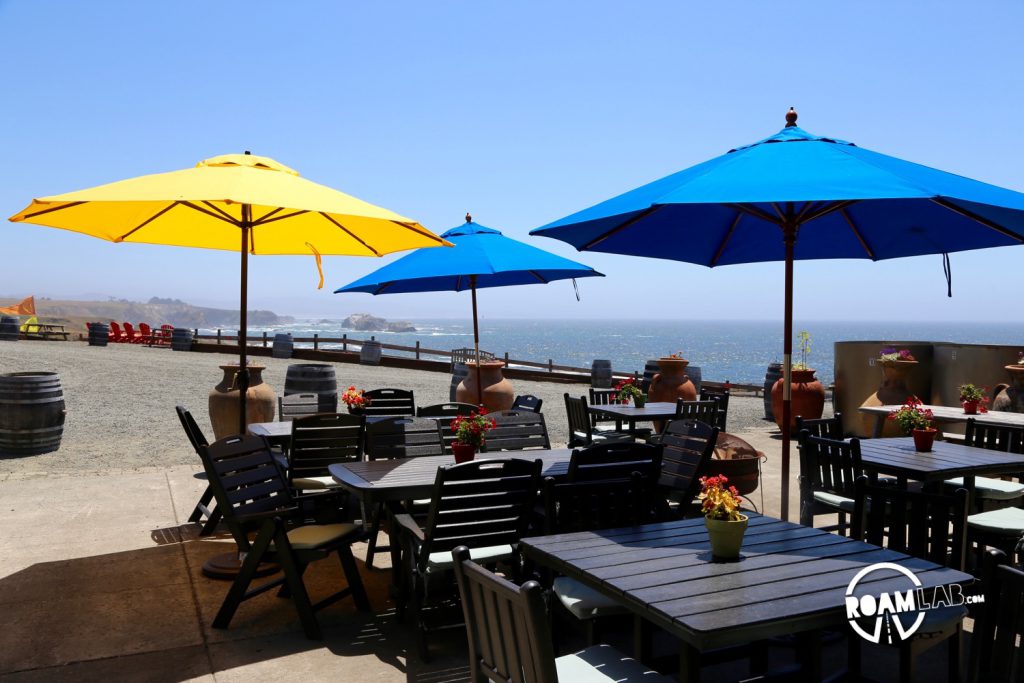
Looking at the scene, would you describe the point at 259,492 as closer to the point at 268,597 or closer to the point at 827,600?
the point at 268,597

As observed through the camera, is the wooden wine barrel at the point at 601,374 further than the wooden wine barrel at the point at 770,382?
Yes

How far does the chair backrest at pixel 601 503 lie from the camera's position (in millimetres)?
3701

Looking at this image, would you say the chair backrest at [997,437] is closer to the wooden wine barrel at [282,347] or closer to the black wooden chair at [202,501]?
the black wooden chair at [202,501]

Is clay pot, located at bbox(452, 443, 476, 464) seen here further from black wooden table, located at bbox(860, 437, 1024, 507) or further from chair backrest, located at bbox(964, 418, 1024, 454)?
chair backrest, located at bbox(964, 418, 1024, 454)

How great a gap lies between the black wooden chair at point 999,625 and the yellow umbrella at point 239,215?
12.6 ft

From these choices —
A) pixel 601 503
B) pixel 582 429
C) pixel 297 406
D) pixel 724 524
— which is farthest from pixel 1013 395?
pixel 297 406

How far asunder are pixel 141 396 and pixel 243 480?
12380 millimetres

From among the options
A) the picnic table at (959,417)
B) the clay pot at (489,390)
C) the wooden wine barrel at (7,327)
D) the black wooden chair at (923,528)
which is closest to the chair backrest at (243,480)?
the black wooden chair at (923,528)

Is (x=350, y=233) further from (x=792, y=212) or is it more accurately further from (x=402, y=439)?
(x=792, y=212)

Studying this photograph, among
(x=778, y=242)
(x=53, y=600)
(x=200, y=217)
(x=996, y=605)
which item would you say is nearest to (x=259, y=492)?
(x=53, y=600)

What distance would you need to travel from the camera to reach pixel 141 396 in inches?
610

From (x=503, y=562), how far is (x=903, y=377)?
22.5ft

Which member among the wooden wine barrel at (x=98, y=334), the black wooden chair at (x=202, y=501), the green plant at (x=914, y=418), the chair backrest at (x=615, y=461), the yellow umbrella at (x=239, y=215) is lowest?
the black wooden chair at (x=202, y=501)

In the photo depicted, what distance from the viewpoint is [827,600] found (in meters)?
2.41
